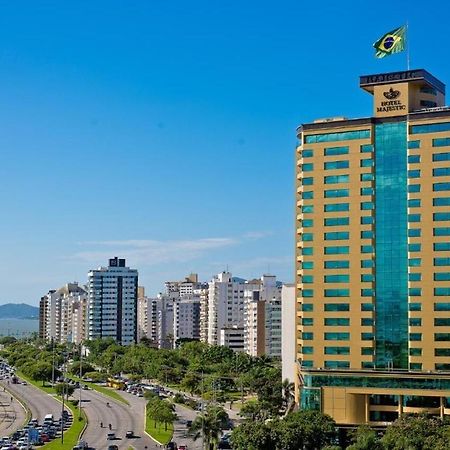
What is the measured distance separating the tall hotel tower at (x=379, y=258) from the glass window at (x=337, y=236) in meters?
0.23

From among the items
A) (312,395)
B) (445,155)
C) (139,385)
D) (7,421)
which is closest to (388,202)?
(445,155)

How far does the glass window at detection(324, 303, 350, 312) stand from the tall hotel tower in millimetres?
115

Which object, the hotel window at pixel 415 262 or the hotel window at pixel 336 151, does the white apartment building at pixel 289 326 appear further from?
the hotel window at pixel 336 151

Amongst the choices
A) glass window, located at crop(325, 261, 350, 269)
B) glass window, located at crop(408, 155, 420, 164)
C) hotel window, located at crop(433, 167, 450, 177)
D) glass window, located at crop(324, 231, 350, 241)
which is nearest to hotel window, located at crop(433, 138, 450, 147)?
glass window, located at crop(408, 155, 420, 164)

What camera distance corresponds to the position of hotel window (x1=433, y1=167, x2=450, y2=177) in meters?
89.8

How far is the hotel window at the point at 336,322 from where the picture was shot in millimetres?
93062

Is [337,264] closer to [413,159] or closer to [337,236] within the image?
[337,236]

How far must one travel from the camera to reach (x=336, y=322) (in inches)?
3679

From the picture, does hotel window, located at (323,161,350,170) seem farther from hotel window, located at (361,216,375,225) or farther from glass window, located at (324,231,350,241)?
glass window, located at (324,231,350,241)

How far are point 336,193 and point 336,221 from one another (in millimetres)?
3246

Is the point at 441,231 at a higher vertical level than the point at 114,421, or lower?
higher

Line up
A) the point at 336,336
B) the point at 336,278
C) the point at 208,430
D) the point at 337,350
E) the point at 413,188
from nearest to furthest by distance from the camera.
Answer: the point at 208,430 < the point at 413,188 < the point at 337,350 < the point at 336,336 < the point at 336,278

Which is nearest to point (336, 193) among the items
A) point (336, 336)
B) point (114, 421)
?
point (336, 336)

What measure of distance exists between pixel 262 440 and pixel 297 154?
39495 millimetres
